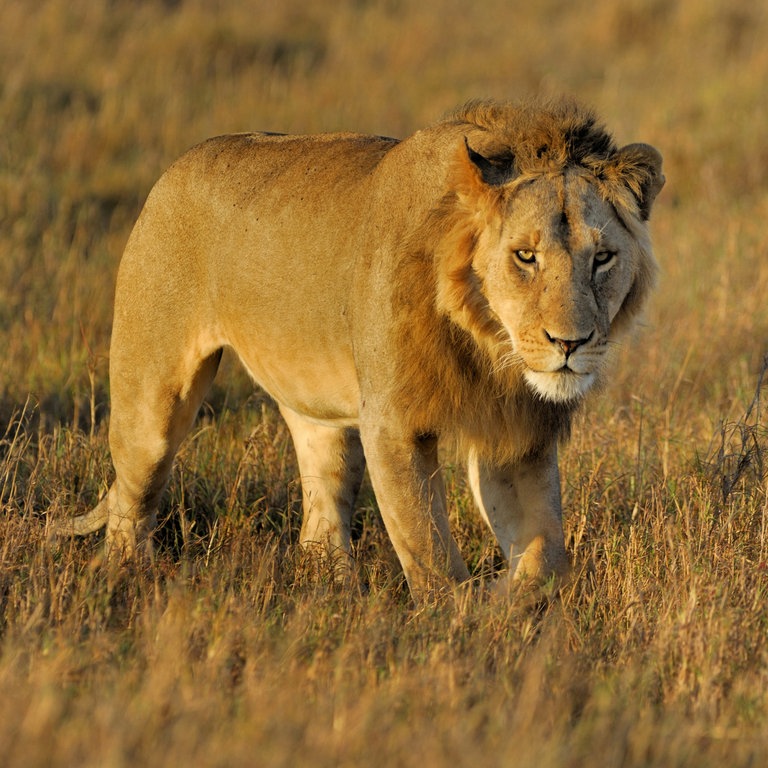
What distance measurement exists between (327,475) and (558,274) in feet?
6.19

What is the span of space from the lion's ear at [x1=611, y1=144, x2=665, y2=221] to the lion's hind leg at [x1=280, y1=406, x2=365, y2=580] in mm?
1779

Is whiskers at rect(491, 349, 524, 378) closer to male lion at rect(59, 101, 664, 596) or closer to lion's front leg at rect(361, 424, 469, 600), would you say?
male lion at rect(59, 101, 664, 596)

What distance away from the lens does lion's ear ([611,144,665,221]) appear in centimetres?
410

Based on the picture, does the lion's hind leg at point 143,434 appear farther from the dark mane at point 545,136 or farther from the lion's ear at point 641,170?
the lion's ear at point 641,170

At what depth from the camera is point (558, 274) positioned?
3.85 m

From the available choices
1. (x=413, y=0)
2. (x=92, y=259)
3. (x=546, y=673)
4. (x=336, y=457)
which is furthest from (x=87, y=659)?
(x=413, y=0)

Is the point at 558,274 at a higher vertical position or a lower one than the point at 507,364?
higher

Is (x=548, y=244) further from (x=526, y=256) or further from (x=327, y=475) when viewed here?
(x=327, y=475)

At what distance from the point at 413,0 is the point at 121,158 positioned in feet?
25.7

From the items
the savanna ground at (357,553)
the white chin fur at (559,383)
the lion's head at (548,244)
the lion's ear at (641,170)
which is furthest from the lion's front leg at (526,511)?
the lion's ear at (641,170)

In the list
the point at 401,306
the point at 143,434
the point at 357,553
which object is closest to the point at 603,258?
the point at 401,306

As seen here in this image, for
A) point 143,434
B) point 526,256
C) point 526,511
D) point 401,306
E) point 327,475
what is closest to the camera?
point 526,256

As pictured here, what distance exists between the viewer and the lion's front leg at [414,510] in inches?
169

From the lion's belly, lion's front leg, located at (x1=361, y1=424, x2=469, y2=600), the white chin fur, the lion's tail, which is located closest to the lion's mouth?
the white chin fur
